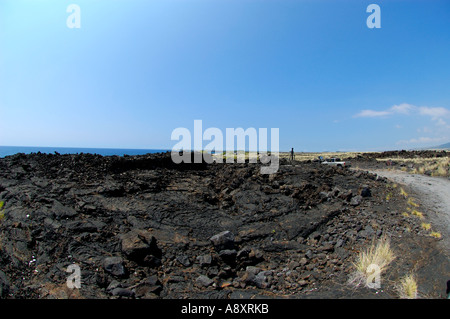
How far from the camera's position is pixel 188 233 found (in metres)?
7.62

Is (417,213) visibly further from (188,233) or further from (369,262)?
(188,233)

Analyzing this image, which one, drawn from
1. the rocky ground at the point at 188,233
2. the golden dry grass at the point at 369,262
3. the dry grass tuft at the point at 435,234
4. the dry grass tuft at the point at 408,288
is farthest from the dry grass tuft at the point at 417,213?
the dry grass tuft at the point at 408,288

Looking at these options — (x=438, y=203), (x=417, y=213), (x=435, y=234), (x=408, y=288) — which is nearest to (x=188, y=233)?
(x=408, y=288)

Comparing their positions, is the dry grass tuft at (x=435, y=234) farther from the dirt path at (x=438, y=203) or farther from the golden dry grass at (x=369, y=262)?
the golden dry grass at (x=369, y=262)

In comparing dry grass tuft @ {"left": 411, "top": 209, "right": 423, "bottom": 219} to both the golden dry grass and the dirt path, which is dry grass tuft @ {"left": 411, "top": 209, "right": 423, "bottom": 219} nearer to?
the dirt path

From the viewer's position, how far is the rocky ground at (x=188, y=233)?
5637mm

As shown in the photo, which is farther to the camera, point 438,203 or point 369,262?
point 438,203

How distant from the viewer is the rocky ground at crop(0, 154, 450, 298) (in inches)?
222

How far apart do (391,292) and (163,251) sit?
17.9 feet

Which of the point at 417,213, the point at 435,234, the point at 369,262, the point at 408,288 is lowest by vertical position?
the point at 408,288

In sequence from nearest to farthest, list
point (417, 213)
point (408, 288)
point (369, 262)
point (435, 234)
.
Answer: point (408, 288)
point (369, 262)
point (435, 234)
point (417, 213)

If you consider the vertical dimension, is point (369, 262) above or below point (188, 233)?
below

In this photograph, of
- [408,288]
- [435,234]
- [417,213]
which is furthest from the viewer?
[417,213]
